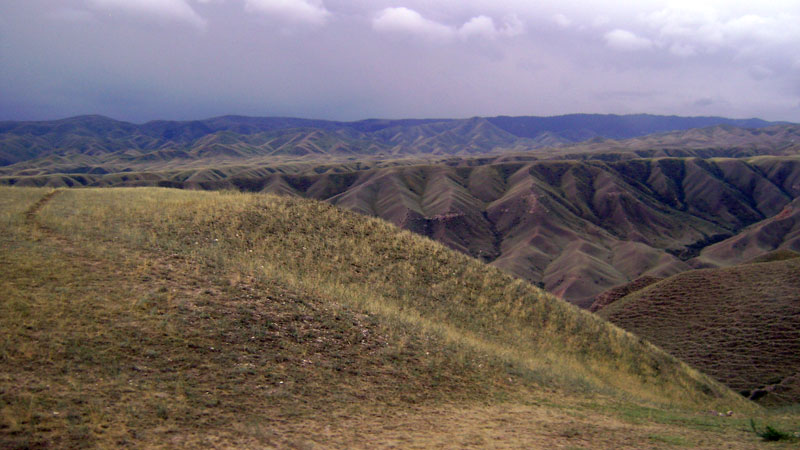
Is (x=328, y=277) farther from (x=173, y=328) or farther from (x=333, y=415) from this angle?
(x=333, y=415)

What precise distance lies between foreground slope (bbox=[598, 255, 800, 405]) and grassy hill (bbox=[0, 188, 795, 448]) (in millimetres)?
6885

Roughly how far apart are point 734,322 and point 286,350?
33.1 metres

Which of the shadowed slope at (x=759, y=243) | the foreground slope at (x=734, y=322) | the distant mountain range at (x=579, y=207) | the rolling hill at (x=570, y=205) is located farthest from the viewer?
the shadowed slope at (x=759, y=243)

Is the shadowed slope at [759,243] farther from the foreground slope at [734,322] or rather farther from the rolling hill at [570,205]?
the foreground slope at [734,322]

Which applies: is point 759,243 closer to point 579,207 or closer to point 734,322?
point 579,207

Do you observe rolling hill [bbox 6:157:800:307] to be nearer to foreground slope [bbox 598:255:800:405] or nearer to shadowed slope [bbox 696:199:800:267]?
shadowed slope [bbox 696:199:800:267]

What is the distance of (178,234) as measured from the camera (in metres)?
19.7

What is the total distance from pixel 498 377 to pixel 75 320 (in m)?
10.7

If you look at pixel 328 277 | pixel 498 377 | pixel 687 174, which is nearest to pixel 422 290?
→ pixel 328 277

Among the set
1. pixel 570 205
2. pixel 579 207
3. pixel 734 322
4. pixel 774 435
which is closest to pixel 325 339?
pixel 774 435

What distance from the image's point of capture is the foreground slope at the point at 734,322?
26.8 meters

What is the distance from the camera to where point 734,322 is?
107 ft

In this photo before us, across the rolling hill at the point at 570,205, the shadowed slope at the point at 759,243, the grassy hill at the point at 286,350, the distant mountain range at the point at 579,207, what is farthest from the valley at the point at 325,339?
the shadowed slope at the point at 759,243

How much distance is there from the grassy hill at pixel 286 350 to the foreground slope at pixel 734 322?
271 inches
